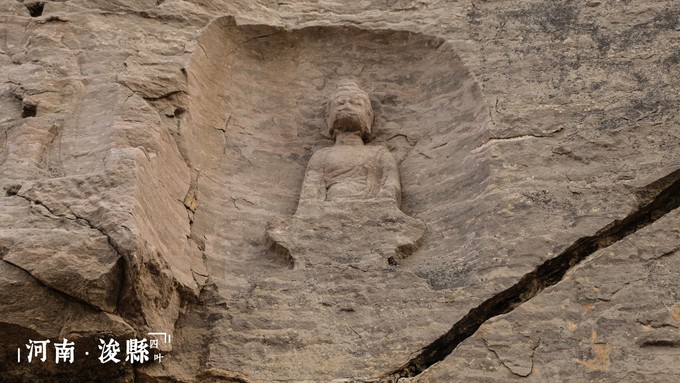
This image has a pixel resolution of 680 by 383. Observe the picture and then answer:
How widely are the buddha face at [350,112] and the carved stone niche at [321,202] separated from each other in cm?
13

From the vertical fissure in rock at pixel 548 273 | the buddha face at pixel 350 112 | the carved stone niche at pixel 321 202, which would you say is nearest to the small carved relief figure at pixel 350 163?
the buddha face at pixel 350 112

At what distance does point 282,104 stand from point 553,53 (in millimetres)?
1824

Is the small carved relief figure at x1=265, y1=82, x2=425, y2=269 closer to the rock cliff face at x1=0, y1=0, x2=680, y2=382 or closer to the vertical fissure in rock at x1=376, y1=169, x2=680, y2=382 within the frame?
the rock cliff face at x1=0, y1=0, x2=680, y2=382

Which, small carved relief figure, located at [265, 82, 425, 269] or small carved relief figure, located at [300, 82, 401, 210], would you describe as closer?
small carved relief figure, located at [265, 82, 425, 269]

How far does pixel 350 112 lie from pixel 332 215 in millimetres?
931

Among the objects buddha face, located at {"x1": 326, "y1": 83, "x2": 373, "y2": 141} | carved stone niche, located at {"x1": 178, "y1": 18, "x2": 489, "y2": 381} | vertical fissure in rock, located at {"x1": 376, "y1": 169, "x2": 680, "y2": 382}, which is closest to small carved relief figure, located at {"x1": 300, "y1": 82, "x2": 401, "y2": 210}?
buddha face, located at {"x1": 326, "y1": 83, "x2": 373, "y2": 141}

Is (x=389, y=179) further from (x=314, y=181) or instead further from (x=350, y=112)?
(x=350, y=112)

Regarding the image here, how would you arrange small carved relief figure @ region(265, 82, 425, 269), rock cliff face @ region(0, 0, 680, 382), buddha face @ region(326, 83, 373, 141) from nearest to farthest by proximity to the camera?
1. rock cliff face @ region(0, 0, 680, 382)
2. small carved relief figure @ region(265, 82, 425, 269)
3. buddha face @ region(326, 83, 373, 141)

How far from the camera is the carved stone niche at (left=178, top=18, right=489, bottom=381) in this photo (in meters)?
6.51

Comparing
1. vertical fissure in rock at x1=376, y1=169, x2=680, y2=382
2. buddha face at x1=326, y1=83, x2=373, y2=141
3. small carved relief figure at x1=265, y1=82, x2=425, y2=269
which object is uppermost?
buddha face at x1=326, y1=83, x2=373, y2=141

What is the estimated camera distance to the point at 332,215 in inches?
283

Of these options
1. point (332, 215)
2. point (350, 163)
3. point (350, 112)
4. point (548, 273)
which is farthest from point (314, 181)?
point (548, 273)

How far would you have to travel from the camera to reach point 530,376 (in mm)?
6098

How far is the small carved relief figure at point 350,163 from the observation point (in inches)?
292
